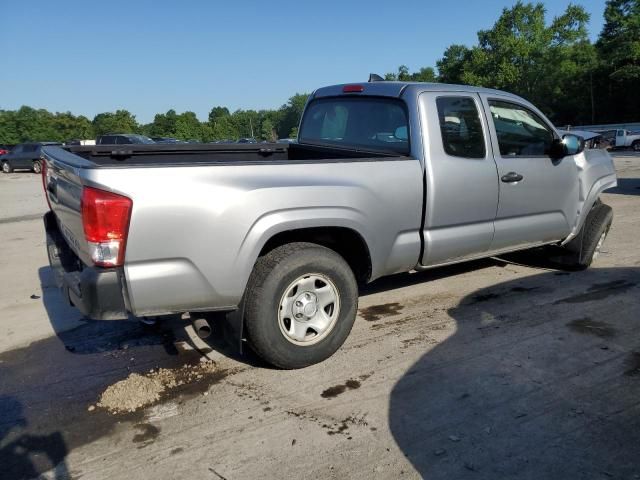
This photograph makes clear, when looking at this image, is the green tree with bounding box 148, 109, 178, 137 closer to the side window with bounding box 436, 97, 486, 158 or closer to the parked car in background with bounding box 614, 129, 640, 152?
the parked car in background with bounding box 614, 129, 640, 152

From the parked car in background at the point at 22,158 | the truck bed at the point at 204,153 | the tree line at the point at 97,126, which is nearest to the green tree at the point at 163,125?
the tree line at the point at 97,126

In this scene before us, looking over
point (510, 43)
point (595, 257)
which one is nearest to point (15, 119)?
point (510, 43)

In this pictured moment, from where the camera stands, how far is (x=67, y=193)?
3.17 m

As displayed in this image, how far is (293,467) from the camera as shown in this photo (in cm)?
255

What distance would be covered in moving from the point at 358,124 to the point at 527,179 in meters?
1.60

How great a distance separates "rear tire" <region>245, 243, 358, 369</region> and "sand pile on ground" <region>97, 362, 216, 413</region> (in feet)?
1.73

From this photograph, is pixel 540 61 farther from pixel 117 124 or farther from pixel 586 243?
pixel 586 243

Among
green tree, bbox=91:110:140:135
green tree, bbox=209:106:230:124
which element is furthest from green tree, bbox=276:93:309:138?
green tree, bbox=91:110:140:135

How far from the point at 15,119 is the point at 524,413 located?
76.6 meters

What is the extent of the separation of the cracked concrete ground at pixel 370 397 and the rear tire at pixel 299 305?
0.18m

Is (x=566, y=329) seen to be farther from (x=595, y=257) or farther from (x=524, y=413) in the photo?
(x=595, y=257)

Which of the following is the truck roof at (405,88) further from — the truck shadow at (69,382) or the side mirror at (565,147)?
the truck shadow at (69,382)

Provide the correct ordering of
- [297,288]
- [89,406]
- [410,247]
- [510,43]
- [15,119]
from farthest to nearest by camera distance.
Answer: [15,119] → [510,43] → [410,247] → [297,288] → [89,406]

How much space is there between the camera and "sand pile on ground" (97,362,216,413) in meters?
3.17
